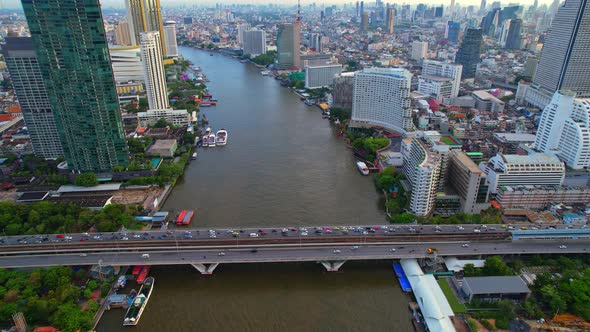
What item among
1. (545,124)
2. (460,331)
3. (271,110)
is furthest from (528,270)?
(271,110)

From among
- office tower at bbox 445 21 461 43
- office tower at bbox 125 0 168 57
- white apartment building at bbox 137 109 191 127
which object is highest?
office tower at bbox 125 0 168 57

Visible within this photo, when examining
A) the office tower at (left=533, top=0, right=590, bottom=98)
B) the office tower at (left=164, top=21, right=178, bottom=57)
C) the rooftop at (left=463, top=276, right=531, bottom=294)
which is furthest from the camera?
the office tower at (left=164, top=21, right=178, bottom=57)

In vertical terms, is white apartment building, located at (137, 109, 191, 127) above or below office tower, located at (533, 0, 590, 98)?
below

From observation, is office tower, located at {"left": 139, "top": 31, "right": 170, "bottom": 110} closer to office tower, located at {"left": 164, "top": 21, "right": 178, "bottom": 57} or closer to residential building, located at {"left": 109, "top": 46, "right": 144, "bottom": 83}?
residential building, located at {"left": 109, "top": 46, "right": 144, "bottom": 83}

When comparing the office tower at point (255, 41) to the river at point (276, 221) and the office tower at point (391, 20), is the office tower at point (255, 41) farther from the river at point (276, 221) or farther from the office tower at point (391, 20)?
the office tower at point (391, 20)

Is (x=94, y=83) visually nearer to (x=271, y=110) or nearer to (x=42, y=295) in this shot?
(x=42, y=295)

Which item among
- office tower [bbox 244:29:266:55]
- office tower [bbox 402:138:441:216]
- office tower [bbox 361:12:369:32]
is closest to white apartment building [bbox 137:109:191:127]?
office tower [bbox 402:138:441:216]
